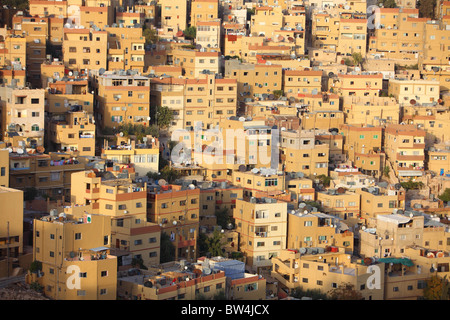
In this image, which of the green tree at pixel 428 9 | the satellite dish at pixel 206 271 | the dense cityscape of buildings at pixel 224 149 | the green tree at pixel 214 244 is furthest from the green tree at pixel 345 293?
the green tree at pixel 428 9

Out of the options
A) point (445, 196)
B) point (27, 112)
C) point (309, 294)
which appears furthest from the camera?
point (445, 196)

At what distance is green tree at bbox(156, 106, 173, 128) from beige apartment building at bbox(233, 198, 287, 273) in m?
8.69

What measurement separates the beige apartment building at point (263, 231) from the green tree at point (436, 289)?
4753mm

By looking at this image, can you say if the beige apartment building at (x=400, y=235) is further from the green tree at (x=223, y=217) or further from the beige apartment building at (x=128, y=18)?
the beige apartment building at (x=128, y=18)

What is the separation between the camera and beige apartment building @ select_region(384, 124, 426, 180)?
4753cm

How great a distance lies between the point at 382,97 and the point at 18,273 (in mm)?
20733

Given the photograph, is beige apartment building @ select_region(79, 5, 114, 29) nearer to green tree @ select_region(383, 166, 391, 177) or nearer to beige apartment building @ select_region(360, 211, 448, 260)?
green tree @ select_region(383, 166, 391, 177)

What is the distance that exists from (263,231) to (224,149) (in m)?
6.29

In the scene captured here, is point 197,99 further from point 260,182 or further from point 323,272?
point 323,272

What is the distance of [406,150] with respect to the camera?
47688 millimetres

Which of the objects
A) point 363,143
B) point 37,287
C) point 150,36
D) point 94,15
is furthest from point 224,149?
point 37,287

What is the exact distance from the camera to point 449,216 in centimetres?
4419

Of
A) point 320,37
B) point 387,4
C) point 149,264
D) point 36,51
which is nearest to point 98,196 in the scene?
point 149,264

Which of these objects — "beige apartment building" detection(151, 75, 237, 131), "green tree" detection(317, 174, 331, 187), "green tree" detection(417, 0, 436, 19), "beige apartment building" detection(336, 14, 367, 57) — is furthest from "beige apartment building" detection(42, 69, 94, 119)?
"green tree" detection(417, 0, 436, 19)
